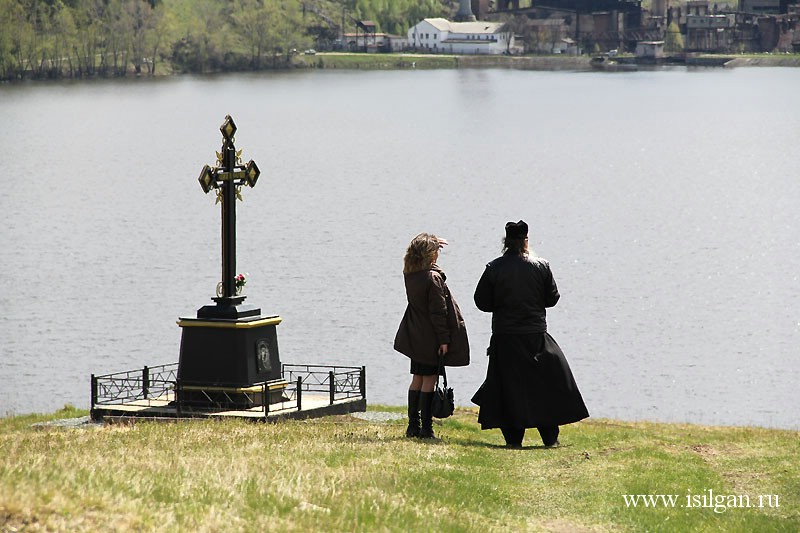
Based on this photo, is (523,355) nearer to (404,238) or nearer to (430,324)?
(430,324)

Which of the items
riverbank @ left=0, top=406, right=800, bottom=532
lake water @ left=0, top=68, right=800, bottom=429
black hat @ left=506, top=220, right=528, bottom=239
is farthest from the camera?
lake water @ left=0, top=68, right=800, bottom=429

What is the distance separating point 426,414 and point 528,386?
3.59 feet

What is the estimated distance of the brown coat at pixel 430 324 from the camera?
46.2 ft

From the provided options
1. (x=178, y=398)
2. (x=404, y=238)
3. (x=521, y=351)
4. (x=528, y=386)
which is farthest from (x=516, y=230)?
(x=404, y=238)

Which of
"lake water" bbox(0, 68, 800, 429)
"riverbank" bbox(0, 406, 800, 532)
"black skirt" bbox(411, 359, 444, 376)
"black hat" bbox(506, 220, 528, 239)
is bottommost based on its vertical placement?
"lake water" bbox(0, 68, 800, 429)

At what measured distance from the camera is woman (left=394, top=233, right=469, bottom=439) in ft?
46.1

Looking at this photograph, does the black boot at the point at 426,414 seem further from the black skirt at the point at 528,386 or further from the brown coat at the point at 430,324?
the black skirt at the point at 528,386

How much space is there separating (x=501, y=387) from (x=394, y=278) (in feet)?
102

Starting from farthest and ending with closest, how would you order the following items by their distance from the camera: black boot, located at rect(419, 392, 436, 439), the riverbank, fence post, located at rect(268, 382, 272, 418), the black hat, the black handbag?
fence post, located at rect(268, 382, 272, 418), black boot, located at rect(419, 392, 436, 439), the black handbag, the black hat, the riverbank

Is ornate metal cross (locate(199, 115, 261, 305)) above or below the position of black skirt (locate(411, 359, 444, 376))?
above

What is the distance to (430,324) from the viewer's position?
14203 millimetres

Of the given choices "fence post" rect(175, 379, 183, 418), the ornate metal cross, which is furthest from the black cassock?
the ornate metal cross

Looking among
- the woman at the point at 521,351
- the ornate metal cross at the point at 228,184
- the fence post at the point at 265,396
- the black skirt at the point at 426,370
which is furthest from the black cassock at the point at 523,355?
the ornate metal cross at the point at 228,184

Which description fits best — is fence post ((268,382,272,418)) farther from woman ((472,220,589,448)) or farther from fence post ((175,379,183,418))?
woman ((472,220,589,448))
